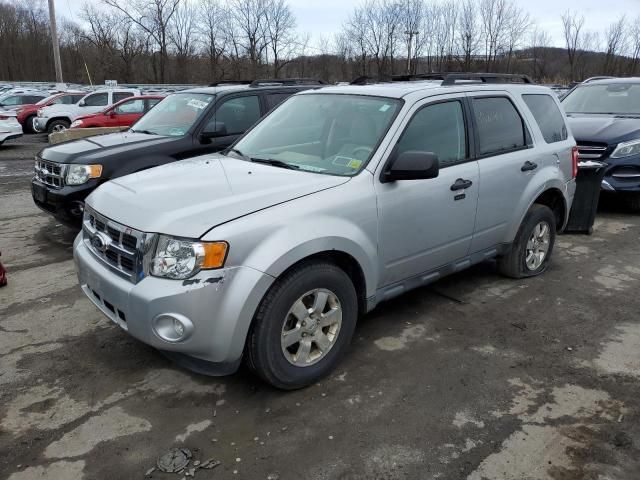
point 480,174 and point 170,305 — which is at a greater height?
point 480,174

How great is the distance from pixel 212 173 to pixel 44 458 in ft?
6.37

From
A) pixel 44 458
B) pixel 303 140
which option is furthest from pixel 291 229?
pixel 44 458

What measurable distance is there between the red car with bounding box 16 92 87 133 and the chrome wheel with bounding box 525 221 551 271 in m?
19.7

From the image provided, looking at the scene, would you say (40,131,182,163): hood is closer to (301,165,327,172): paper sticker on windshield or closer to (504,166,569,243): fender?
(301,165,327,172): paper sticker on windshield

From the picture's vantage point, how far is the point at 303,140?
400cm

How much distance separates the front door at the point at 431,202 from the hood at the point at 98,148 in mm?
3577

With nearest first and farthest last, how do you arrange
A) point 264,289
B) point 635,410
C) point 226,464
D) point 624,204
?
1. point 226,464
2. point 264,289
3. point 635,410
4. point 624,204

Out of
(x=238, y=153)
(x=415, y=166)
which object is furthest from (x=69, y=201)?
(x=415, y=166)

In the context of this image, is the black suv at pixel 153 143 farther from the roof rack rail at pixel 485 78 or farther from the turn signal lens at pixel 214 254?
the turn signal lens at pixel 214 254

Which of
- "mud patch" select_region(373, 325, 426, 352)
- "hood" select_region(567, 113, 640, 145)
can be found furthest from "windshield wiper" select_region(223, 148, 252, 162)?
"hood" select_region(567, 113, 640, 145)

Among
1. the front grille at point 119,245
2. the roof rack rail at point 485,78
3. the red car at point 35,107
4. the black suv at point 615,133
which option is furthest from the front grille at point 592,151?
the red car at point 35,107

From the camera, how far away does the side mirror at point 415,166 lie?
3287mm

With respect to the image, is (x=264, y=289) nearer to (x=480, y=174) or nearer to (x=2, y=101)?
(x=480, y=174)

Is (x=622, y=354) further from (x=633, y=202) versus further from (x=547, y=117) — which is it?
(x=633, y=202)
